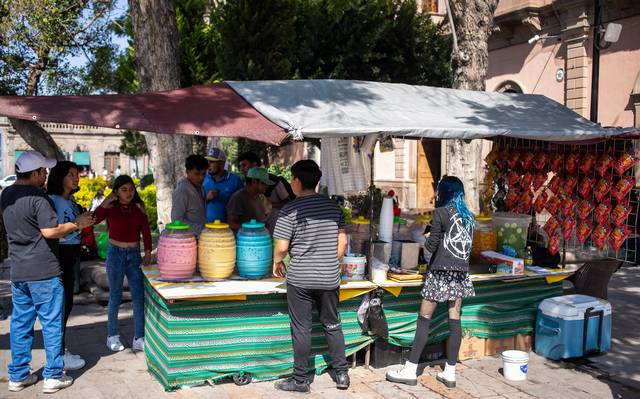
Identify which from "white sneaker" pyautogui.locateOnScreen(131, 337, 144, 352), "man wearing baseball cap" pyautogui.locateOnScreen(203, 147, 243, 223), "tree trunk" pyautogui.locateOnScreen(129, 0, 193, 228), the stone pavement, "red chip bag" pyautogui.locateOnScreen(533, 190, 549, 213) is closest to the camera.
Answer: the stone pavement

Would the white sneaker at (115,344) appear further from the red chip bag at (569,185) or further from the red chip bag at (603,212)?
the red chip bag at (603,212)

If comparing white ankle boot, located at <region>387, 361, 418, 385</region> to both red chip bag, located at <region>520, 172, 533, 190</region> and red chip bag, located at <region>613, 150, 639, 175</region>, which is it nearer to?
red chip bag, located at <region>520, 172, 533, 190</region>

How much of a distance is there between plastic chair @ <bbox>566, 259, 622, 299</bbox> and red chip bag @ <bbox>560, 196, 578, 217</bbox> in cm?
66

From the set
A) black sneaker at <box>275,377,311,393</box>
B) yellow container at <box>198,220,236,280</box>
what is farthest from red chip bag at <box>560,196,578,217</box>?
yellow container at <box>198,220,236,280</box>

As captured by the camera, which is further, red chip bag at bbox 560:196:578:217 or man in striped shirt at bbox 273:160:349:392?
red chip bag at bbox 560:196:578:217

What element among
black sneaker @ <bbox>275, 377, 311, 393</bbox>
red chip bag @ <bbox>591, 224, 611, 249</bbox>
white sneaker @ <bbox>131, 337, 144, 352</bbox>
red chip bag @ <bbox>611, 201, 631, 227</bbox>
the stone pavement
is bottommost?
the stone pavement

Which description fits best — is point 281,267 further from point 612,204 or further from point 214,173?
point 612,204

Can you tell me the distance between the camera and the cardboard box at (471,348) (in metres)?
5.56

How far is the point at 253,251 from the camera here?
483 cm

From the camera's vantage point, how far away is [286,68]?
1375cm

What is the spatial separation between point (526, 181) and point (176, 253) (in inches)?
147

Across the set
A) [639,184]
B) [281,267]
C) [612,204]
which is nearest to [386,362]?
[281,267]

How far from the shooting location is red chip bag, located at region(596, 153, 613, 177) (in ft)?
18.5

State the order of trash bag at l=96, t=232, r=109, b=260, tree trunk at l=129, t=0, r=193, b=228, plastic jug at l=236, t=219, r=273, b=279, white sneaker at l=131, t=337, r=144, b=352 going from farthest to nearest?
1. trash bag at l=96, t=232, r=109, b=260
2. tree trunk at l=129, t=0, r=193, b=228
3. white sneaker at l=131, t=337, r=144, b=352
4. plastic jug at l=236, t=219, r=273, b=279
